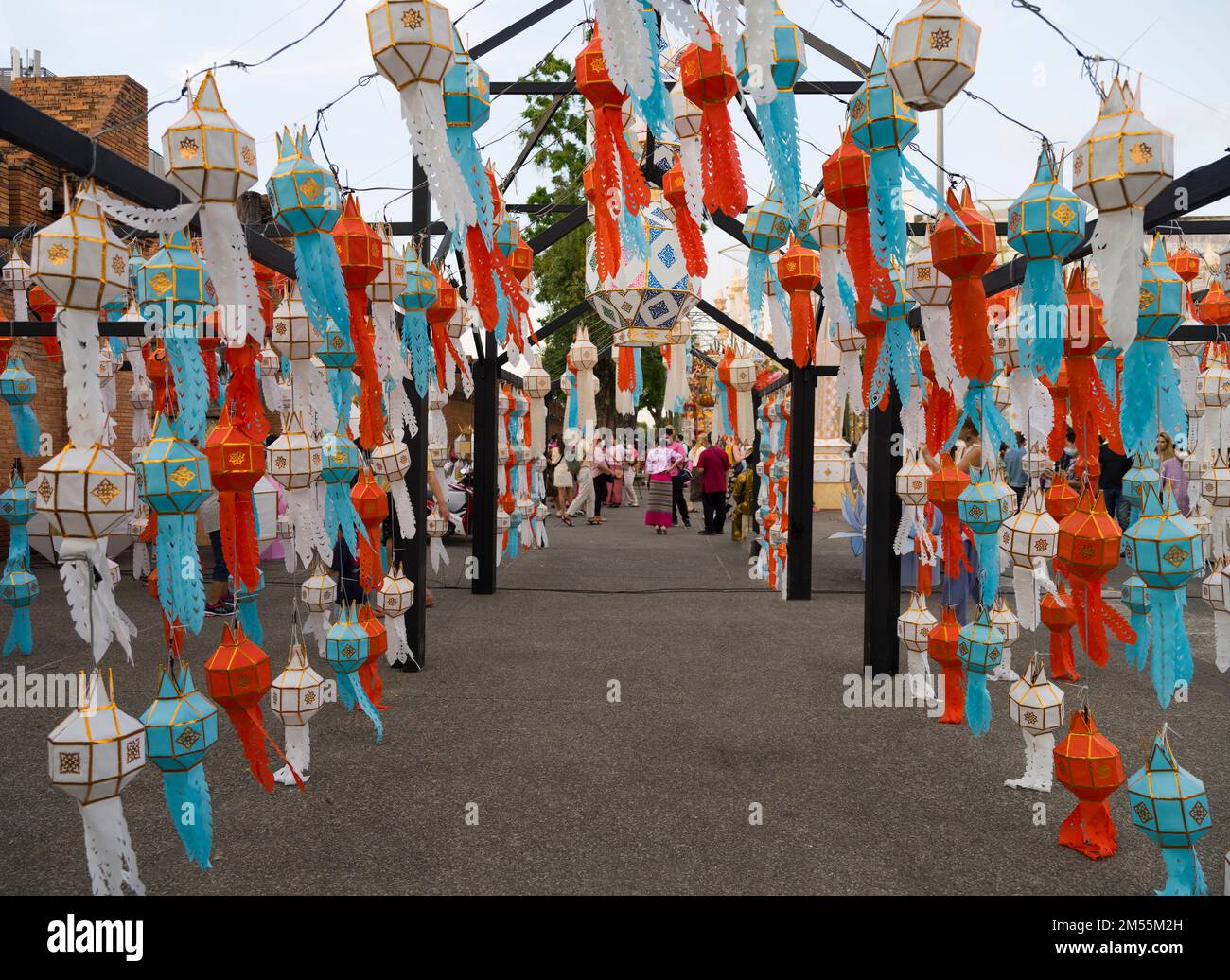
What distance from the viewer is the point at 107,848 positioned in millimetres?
1836

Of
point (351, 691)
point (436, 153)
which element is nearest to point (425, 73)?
point (436, 153)

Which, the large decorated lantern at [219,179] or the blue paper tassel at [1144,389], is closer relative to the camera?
the large decorated lantern at [219,179]

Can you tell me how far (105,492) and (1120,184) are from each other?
232cm

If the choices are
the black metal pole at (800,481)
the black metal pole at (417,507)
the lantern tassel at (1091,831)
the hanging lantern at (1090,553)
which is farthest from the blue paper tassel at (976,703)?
the black metal pole at (800,481)

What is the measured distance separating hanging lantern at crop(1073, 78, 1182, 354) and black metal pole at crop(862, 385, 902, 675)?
3.17 meters

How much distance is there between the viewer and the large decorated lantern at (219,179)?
1992 millimetres

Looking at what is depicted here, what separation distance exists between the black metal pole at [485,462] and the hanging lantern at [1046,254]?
5585 mm

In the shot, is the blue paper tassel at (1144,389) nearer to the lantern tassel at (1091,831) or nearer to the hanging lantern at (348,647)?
the lantern tassel at (1091,831)

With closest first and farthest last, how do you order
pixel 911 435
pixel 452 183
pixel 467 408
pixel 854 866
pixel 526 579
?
1. pixel 452 183
2. pixel 911 435
3. pixel 854 866
4. pixel 526 579
5. pixel 467 408

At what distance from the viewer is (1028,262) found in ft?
7.59

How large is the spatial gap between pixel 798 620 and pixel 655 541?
20.7ft

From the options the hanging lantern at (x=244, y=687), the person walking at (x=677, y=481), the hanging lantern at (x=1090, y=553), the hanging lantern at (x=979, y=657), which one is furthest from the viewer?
the person walking at (x=677, y=481)
